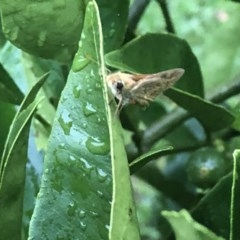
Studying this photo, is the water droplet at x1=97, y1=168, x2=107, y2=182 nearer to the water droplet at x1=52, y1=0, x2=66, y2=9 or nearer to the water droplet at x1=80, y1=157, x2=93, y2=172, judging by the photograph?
the water droplet at x1=80, y1=157, x2=93, y2=172

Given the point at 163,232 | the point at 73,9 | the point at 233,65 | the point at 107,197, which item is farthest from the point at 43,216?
the point at 233,65

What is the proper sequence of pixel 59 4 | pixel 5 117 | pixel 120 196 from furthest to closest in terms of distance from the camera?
pixel 5 117 < pixel 59 4 < pixel 120 196

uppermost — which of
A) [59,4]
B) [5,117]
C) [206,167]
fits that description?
[59,4]

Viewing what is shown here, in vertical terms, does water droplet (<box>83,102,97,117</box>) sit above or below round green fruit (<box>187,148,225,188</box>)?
above

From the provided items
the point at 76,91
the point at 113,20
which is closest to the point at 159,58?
the point at 113,20

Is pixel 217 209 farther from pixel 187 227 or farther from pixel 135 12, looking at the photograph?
pixel 135 12

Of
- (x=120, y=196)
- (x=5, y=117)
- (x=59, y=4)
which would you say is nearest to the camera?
(x=120, y=196)

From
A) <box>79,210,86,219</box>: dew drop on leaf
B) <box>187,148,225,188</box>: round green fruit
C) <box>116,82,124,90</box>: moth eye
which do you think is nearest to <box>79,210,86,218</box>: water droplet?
<box>79,210,86,219</box>: dew drop on leaf
